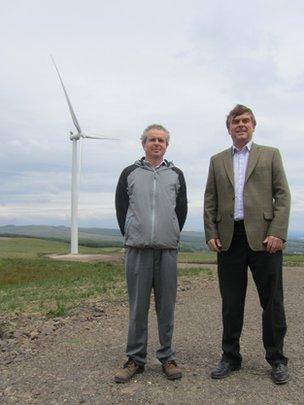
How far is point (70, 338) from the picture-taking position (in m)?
7.84

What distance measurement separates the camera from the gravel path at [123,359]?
5125 millimetres

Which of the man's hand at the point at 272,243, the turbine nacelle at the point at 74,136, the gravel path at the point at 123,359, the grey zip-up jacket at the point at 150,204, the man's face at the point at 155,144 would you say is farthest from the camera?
the turbine nacelle at the point at 74,136

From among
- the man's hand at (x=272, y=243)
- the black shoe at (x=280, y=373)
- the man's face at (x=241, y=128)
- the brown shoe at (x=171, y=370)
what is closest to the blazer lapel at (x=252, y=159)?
the man's face at (x=241, y=128)

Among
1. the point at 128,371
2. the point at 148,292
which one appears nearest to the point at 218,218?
the point at 148,292

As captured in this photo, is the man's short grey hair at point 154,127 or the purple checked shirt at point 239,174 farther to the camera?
the man's short grey hair at point 154,127

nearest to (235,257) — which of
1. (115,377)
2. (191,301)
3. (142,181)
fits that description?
(142,181)

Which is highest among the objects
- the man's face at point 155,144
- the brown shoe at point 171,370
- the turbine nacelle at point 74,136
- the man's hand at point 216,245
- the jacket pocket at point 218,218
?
the turbine nacelle at point 74,136

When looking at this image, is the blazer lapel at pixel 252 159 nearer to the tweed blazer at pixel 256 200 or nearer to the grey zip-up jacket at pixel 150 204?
the tweed blazer at pixel 256 200

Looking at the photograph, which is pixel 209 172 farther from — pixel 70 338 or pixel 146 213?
pixel 70 338

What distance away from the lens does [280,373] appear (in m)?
5.44

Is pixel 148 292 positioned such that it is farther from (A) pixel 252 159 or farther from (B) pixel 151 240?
(A) pixel 252 159

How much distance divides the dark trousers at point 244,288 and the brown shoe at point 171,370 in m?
0.60

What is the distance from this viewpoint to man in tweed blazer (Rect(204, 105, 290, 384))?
558 cm

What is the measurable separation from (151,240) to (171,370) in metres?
1.47
